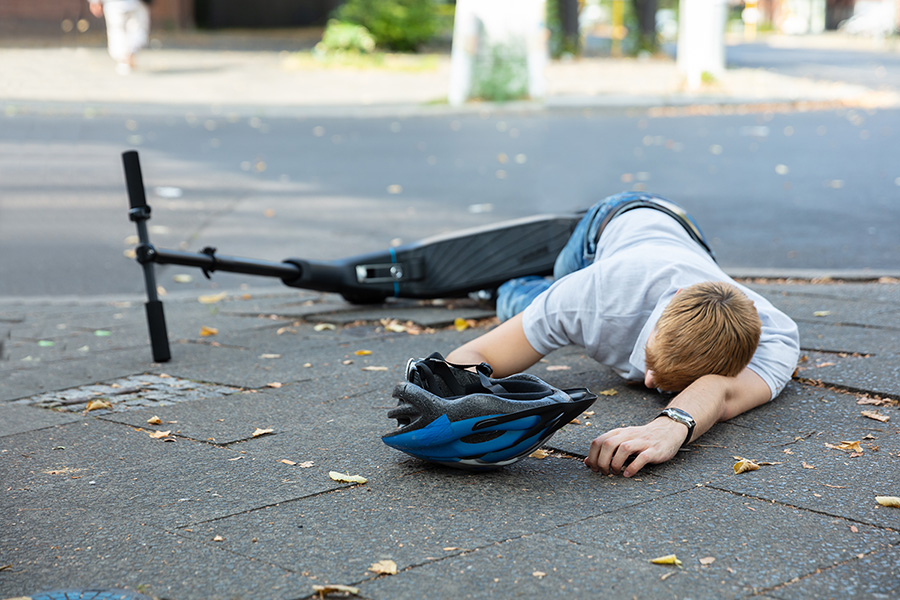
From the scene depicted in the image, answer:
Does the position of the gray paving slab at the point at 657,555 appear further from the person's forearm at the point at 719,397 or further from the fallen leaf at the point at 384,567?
the person's forearm at the point at 719,397

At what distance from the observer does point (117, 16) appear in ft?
50.2

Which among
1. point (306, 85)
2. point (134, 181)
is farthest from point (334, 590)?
point (306, 85)

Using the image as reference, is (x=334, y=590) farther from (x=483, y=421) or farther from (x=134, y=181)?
(x=134, y=181)

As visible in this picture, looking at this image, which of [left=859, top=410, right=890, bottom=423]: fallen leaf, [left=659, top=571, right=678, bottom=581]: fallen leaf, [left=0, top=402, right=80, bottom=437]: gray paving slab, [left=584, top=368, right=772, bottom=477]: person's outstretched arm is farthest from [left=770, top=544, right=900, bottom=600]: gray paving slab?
[left=0, top=402, right=80, bottom=437]: gray paving slab

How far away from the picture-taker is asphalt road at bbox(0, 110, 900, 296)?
6.09 metres

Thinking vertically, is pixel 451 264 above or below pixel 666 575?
above

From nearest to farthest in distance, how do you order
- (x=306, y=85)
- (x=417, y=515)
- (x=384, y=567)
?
(x=384, y=567) → (x=417, y=515) → (x=306, y=85)

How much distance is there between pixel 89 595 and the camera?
6.23 feet

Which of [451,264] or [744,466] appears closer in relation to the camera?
[744,466]

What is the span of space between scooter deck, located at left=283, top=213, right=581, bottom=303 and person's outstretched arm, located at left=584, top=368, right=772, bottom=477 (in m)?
1.54

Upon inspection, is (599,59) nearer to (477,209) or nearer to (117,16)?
(117,16)

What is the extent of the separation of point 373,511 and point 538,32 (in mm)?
12278

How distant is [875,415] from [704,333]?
2.20 ft

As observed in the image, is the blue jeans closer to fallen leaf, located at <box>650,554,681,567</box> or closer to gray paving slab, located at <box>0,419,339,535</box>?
gray paving slab, located at <box>0,419,339,535</box>
